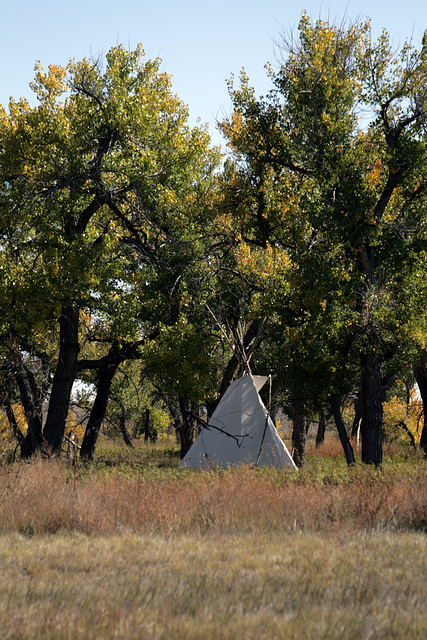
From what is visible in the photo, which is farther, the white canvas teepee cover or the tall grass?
the white canvas teepee cover

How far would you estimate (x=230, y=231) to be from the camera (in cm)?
2031

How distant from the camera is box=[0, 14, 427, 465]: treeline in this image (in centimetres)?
1521

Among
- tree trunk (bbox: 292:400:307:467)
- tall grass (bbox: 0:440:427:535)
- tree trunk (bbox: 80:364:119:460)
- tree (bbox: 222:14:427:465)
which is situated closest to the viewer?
tall grass (bbox: 0:440:427:535)

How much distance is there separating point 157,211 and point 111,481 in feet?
33.9

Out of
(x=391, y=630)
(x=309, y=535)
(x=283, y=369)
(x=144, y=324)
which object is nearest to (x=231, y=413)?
(x=283, y=369)

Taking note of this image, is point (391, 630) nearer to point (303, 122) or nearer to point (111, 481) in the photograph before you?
point (111, 481)

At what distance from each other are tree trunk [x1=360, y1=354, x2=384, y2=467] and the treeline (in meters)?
0.05

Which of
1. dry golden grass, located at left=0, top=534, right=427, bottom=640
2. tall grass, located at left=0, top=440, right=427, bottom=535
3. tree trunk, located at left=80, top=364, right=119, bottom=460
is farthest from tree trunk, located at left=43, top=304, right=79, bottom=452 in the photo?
dry golden grass, located at left=0, top=534, right=427, bottom=640

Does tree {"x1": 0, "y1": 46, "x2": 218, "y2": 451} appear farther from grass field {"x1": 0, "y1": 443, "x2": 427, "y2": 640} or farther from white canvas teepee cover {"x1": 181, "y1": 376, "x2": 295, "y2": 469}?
grass field {"x1": 0, "y1": 443, "x2": 427, "y2": 640}

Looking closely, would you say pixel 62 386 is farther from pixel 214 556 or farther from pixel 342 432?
pixel 214 556

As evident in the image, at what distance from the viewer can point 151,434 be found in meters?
50.8

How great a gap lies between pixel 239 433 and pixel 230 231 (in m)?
7.13

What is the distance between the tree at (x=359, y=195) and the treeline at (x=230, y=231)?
0.05m

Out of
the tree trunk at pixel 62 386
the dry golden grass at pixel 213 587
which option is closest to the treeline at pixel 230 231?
the tree trunk at pixel 62 386
